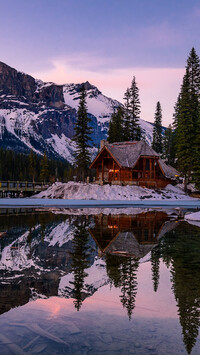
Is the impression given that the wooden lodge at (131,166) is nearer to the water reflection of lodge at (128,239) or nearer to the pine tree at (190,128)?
the pine tree at (190,128)

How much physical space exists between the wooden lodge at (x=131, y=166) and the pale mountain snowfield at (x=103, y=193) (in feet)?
11.6

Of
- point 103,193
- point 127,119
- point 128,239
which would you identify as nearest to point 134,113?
point 127,119

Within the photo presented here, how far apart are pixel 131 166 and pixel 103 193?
8.10 meters

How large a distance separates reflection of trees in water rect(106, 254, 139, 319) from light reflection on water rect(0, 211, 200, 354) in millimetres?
19

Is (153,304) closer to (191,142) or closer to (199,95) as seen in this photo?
(191,142)

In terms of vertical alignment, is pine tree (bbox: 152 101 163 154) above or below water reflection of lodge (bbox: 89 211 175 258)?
above

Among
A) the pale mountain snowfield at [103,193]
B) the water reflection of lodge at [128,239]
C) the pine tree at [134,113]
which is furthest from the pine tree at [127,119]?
the water reflection of lodge at [128,239]

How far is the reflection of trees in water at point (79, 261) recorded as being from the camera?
22.8ft

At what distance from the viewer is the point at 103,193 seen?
46.7m

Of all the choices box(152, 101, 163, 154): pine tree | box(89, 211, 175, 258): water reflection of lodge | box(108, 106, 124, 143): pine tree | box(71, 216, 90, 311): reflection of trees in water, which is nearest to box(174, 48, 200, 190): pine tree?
box(108, 106, 124, 143): pine tree

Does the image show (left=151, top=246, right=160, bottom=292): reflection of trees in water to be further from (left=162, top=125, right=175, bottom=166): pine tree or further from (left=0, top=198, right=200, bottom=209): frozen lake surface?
(left=162, top=125, right=175, bottom=166): pine tree

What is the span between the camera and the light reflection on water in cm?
477

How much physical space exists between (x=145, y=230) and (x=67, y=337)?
12.4 meters

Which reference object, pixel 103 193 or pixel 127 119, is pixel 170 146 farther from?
pixel 103 193
